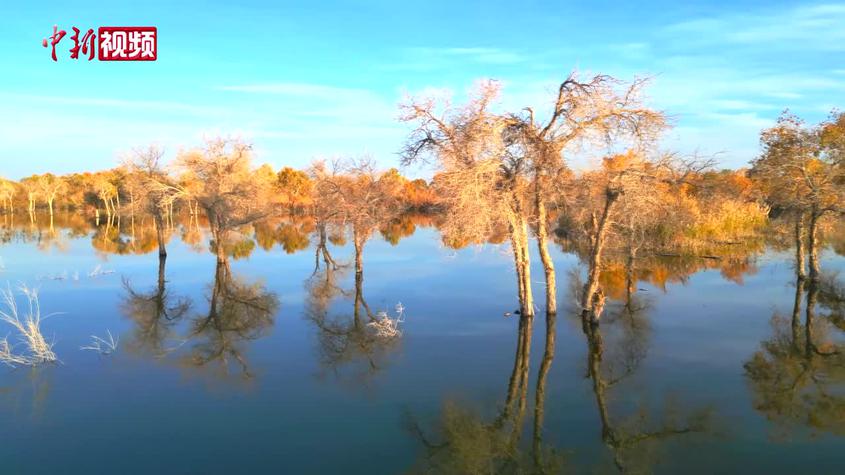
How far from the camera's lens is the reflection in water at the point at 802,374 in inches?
459

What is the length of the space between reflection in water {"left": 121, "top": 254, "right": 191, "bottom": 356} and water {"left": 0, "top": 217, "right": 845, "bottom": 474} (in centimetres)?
14

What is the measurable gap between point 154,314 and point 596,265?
1727 centimetres

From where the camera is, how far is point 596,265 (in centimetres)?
1866

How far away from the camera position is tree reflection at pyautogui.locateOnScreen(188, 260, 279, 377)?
1648 cm

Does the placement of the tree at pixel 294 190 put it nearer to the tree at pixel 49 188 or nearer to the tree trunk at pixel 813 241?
the tree at pixel 49 188

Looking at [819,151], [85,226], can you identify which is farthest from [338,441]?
[85,226]

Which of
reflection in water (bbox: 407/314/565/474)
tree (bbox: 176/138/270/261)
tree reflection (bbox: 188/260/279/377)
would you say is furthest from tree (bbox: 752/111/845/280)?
tree (bbox: 176/138/270/261)

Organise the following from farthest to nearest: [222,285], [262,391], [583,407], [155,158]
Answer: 1. [155,158]
2. [222,285]
3. [262,391]
4. [583,407]

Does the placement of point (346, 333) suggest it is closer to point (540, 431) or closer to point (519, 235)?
point (519, 235)

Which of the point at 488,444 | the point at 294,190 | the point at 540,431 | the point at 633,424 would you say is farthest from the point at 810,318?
the point at 294,190

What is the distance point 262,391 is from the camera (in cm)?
1368

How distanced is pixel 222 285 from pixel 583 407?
21577 millimetres

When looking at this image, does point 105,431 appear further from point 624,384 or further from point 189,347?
point 624,384

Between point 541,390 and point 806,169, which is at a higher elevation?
point 806,169
